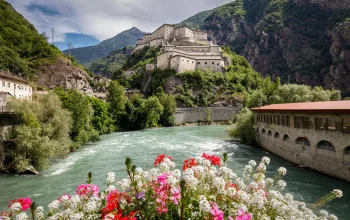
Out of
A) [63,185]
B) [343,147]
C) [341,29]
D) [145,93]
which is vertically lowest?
[63,185]

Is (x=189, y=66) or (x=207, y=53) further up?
(x=207, y=53)

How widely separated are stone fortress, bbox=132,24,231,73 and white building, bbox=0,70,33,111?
62.0 meters

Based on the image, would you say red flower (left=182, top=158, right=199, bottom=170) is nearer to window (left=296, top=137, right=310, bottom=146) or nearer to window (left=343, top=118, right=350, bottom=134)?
window (left=343, top=118, right=350, bottom=134)

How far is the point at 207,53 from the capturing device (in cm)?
10575

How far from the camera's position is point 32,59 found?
2534 inches

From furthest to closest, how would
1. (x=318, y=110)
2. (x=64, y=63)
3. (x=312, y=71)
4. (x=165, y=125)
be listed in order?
(x=312, y=71) < (x=165, y=125) < (x=64, y=63) < (x=318, y=110)

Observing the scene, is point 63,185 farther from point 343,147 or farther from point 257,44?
point 257,44

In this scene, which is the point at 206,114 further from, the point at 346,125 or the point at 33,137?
the point at 33,137

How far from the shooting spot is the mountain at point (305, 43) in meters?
120

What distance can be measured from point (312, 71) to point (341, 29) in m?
26.7

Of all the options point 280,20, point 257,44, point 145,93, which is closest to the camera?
point 145,93

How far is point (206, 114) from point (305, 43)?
117m

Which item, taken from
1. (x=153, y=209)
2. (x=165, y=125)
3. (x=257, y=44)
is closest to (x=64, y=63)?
(x=165, y=125)

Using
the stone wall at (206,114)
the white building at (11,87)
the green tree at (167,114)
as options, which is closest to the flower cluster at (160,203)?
the white building at (11,87)
